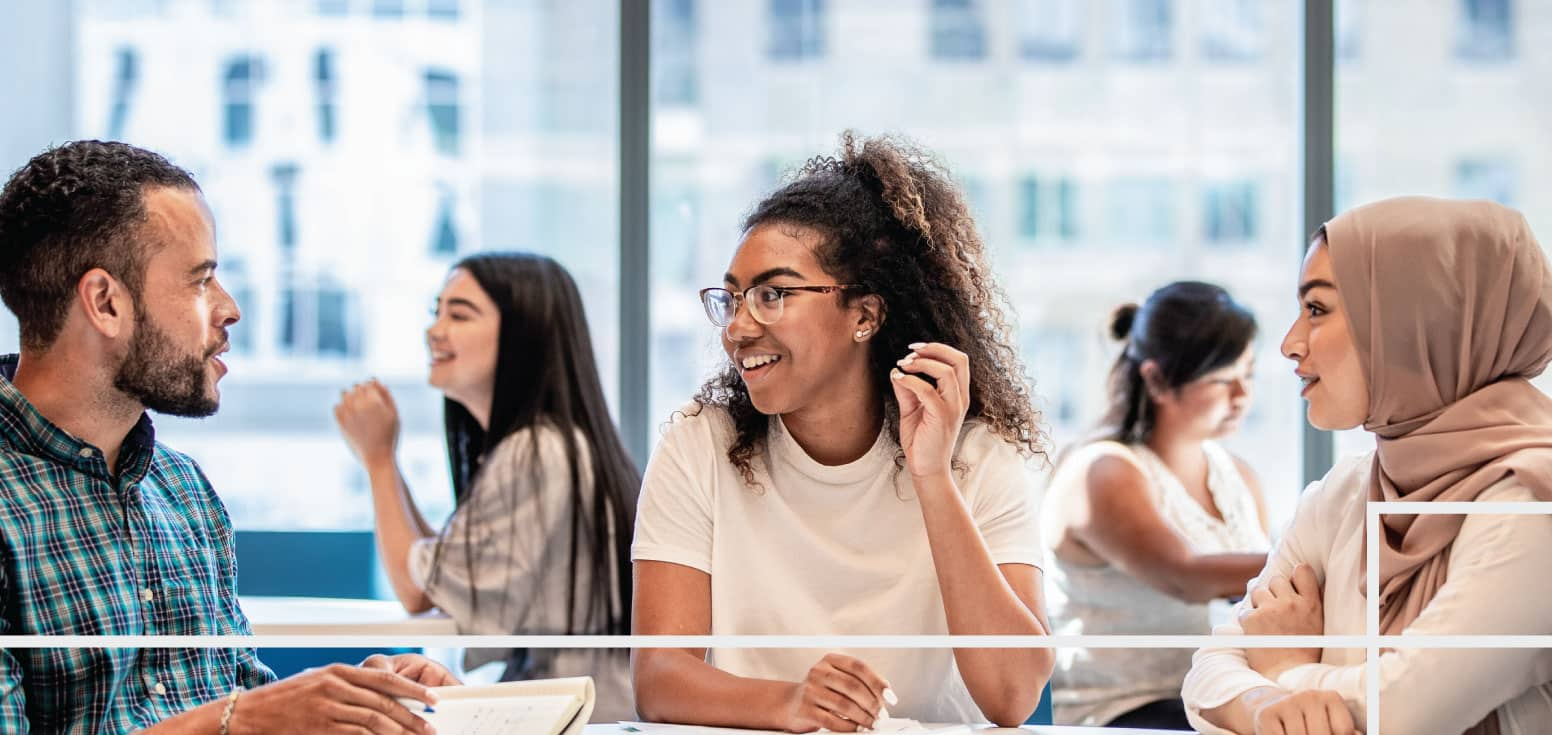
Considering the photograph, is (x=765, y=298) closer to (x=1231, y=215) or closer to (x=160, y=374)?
(x=160, y=374)

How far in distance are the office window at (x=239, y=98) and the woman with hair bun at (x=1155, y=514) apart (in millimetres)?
2514

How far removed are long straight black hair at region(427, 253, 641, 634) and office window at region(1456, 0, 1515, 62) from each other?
2563 millimetres

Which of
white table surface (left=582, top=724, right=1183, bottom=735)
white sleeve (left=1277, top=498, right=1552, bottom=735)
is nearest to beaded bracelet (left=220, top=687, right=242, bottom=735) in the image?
white table surface (left=582, top=724, right=1183, bottom=735)

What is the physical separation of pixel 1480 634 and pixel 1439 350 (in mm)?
329

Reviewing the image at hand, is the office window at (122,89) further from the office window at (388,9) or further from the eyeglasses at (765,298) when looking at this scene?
the eyeglasses at (765,298)

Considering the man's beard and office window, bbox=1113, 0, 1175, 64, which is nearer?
the man's beard

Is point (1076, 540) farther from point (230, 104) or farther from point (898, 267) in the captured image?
point (230, 104)

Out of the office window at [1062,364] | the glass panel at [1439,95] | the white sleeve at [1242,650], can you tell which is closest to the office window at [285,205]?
the office window at [1062,364]

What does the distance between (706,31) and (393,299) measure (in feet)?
3.82

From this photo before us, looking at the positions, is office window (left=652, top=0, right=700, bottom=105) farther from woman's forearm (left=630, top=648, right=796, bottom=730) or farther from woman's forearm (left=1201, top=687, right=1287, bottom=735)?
woman's forearm (left=1201, top=687, right=1287, bottom=735)

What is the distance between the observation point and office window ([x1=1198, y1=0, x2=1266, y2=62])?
4.00m

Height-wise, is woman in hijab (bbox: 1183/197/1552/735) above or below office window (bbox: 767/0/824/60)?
below

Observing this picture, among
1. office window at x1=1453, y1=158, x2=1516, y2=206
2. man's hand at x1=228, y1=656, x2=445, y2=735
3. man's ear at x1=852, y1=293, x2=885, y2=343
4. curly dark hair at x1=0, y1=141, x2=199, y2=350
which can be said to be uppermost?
office window at x1=1453, y1=158, x2=1516, y2=206

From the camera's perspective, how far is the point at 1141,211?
4.00m
